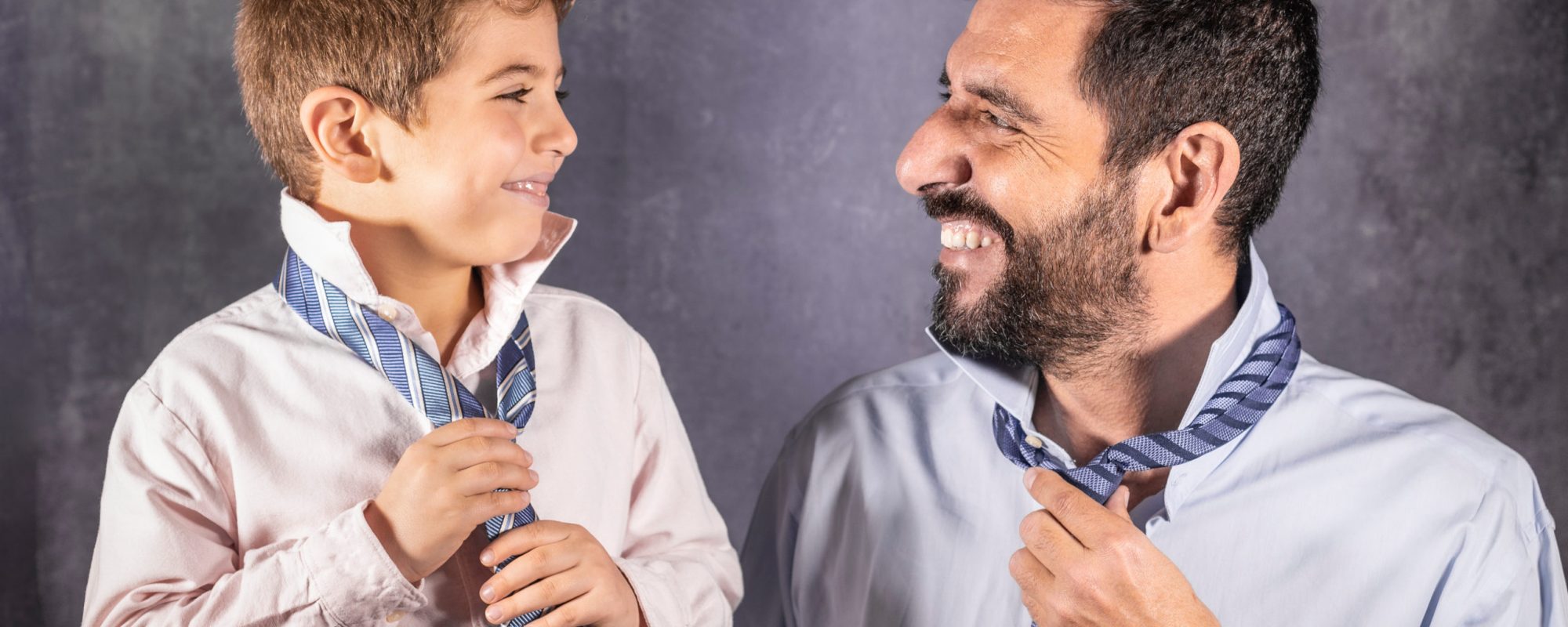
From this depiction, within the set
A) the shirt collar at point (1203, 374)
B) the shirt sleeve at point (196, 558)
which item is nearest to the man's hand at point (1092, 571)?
the shirt collar at point (1203, 374)

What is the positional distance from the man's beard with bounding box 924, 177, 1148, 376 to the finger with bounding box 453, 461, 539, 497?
1.94 ft

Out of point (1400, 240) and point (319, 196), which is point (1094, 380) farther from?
point (1400, 240)

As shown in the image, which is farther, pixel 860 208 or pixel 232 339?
pixel 860 208

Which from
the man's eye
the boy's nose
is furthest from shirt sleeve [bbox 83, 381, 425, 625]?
the man's eye

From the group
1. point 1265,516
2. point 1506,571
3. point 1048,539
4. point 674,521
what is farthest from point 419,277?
point 1506,571

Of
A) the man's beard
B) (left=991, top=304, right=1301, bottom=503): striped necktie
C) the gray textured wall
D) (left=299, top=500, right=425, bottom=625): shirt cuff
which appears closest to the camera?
(left=299, top=500, right=425, bottom=625): shirt cuff

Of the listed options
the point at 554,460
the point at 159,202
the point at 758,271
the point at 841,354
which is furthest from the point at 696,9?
the point at 554,460

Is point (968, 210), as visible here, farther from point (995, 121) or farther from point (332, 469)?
point (332, 469)

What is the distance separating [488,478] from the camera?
133cm

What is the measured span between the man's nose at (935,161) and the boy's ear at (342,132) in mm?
628

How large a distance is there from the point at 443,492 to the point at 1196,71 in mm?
983

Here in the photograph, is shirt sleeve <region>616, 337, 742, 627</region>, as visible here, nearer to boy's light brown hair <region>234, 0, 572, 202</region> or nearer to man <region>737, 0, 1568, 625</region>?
man <region>737, 0, 1568, 625</region>

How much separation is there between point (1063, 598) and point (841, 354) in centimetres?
114

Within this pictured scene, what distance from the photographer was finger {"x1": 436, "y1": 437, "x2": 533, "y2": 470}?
1329 millimetres
